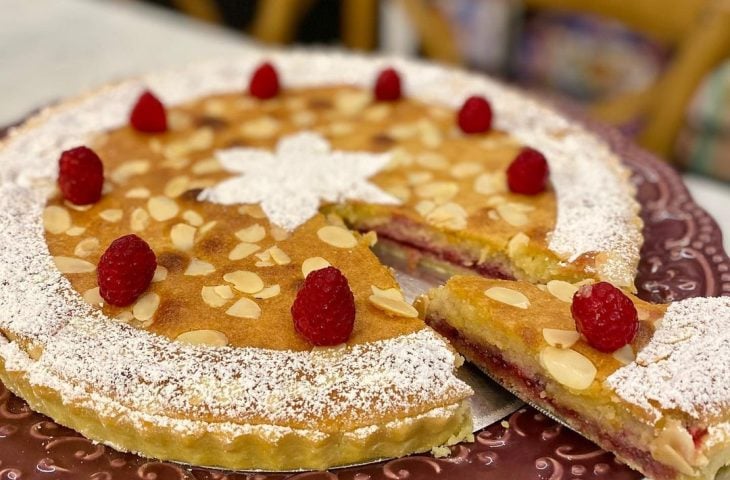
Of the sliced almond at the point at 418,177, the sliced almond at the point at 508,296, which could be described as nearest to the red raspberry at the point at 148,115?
the sliced almond at the point at 418,177

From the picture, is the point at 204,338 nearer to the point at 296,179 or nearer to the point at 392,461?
the point at 392,461

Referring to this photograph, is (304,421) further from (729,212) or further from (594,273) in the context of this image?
(729,212)

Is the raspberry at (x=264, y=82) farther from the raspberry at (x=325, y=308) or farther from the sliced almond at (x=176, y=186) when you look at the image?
the raspberry at (x=325, y=308)

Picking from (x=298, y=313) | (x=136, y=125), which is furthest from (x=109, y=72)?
(x=298, y=313)

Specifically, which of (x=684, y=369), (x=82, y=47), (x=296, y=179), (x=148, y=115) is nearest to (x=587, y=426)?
(x=684, y=369)

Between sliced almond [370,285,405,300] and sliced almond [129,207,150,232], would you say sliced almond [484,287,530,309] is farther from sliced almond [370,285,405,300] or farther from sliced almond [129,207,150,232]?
sliced almond [129,207,150,232]

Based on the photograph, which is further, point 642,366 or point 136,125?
point 136,125
